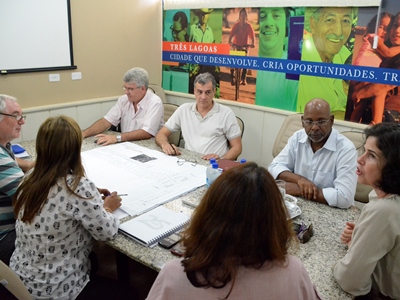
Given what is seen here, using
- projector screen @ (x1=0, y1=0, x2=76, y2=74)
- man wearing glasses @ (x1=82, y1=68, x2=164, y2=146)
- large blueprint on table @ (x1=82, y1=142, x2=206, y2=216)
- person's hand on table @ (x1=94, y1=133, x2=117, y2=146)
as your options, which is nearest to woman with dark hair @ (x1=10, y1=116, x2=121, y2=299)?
large blueprint on table @ (x1=82, y1=142, x2=206, y2=216)

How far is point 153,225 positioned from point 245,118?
88.2 inches

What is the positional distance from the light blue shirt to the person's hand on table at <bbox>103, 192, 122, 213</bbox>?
0.88m

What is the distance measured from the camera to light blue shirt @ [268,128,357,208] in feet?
5.86

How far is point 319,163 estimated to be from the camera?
2.01 meters

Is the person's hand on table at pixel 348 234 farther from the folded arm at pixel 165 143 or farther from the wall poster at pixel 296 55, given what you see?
the wall poster at pixel 296 55

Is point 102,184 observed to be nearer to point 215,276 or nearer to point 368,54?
→ point 215,276

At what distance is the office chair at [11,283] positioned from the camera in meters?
1.14

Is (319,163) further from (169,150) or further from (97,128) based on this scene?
(97,128)

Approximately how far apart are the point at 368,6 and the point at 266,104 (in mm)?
1153

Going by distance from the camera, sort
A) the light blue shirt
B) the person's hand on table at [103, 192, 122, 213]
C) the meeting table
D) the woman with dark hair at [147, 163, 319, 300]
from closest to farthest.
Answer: the woman with dark hair at [147, 163, 319, 300] < the meeting table < the person's hand on table at [103, 192, 122, 213] < the light blue shirt

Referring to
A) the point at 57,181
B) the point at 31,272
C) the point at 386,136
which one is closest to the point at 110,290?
the point at 31,272

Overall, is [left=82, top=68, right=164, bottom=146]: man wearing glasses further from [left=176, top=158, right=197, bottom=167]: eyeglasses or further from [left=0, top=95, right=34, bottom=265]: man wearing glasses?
[left=0, top=95, right=34, bottom=265]: man wearing glasses

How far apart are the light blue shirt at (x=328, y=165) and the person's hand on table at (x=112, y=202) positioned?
0.88 meters

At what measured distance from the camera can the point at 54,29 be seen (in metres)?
3.26
